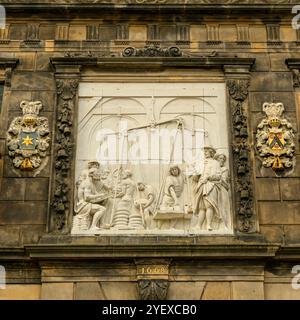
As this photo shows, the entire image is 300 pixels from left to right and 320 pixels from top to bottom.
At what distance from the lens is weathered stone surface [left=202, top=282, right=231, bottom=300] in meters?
11.4

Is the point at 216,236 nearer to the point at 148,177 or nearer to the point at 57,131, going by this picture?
the point at 148,177

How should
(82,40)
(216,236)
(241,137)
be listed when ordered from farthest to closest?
(82,40) → (241,137) → (216,236)

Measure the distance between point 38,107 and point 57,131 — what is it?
65cm

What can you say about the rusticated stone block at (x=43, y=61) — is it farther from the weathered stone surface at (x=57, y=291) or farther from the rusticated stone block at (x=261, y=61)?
the weathered stone surface at (x=57, y=291)

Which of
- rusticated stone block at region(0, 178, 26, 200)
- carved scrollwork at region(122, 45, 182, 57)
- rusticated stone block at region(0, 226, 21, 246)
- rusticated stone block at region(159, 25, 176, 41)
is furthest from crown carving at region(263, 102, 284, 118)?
rusticated stone block at region(0, 226, 21, 246)

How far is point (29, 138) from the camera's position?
1274 centimetres

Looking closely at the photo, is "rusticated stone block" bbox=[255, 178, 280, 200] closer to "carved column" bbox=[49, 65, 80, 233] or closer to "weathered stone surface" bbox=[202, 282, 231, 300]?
"weathered stone surface" bbox=[202, 282, 231, 300]

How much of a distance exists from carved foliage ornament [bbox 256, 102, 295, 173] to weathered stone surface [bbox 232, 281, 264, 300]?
2266 millimetres

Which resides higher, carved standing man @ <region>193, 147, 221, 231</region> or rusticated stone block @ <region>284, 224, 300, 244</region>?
carved standing man @ <region>193, 147, 221, 231</region>

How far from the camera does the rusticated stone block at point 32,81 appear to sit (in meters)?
13.3

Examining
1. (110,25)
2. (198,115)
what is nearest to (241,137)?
(198,115)
